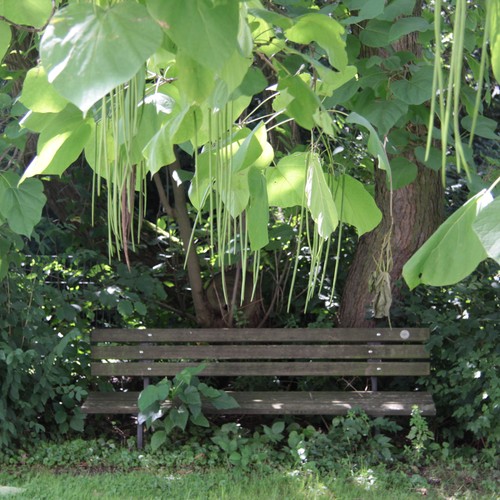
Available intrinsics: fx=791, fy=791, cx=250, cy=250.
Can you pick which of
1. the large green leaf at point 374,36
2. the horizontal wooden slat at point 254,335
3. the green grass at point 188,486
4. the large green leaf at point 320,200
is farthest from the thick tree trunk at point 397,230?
the large green leaf at point 320,200

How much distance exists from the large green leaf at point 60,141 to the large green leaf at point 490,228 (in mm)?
434

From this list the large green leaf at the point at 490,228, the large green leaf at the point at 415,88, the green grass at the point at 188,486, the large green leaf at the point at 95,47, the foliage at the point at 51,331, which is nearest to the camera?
the large green leaf at the point at 95,47

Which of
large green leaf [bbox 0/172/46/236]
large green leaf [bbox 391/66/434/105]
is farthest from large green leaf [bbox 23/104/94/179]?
large green leaf [bbox 391/66/434/105]

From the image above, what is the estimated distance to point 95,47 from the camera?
1.68 ft

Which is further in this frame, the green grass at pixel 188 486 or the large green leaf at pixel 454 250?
the green grass at pixel 188 486

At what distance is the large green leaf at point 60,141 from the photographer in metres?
0.84

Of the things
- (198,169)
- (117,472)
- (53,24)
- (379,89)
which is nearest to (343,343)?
(117,472)

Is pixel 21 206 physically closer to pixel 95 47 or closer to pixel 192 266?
pixel 95 47

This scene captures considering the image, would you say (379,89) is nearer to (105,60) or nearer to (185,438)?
(105,60)

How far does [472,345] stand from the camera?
430cm

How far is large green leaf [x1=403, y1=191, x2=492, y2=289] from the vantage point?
77cm

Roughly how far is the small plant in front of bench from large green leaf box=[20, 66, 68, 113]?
3402mm

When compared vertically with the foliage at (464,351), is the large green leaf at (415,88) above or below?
above

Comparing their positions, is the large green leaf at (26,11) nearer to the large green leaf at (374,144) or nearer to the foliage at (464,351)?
the large green leaf at (374,144)
